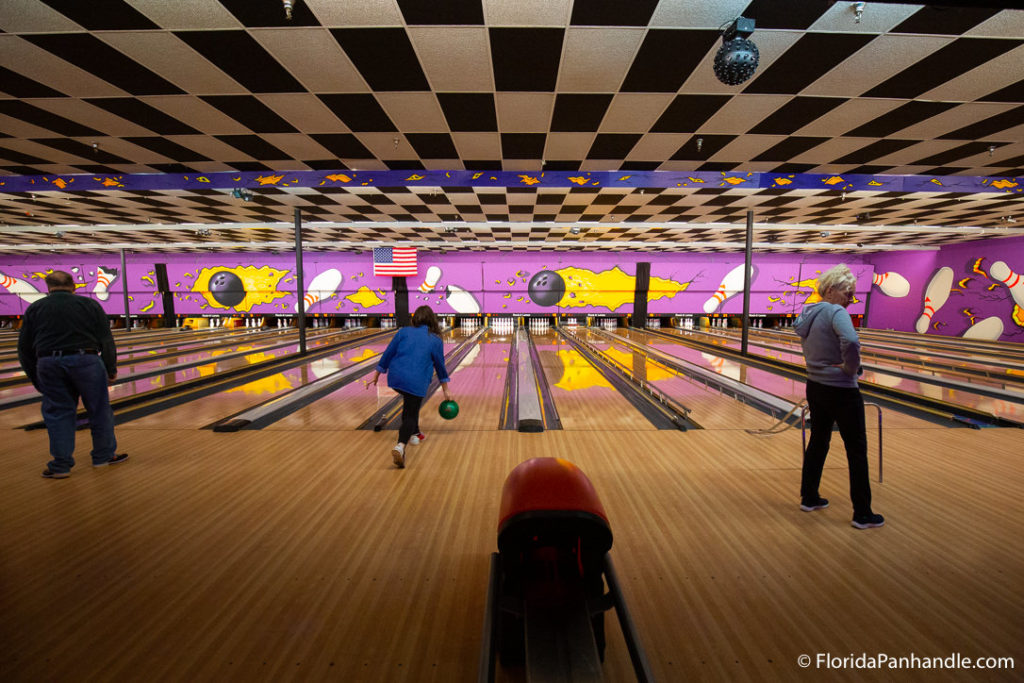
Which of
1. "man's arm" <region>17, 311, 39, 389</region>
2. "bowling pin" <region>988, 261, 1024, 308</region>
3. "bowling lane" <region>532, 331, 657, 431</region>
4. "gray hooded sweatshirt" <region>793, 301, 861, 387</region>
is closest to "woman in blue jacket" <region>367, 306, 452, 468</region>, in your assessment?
"bowling lane" <region>532, 331, 657, 431</region>

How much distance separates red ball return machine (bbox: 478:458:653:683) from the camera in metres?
1.11

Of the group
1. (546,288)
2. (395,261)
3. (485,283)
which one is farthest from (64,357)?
(546,288)

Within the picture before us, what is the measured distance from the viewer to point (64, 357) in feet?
8.36

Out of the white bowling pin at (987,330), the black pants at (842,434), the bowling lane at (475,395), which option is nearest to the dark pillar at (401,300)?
the bowling lane at (475,395)

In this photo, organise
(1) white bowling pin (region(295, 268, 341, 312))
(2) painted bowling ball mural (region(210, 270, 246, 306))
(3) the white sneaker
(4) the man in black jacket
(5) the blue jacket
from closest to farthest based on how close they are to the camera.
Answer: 1. (4) the man in black jacket
2. (3) the white sneaker
3. (5) the blue jacket
4. (2) painted bowling ball mural (region(210, 270, 246, 306))
5. (1) white bowling pin (region(295, 268, 341, 312))

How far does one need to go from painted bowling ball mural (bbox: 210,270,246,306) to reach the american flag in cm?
500

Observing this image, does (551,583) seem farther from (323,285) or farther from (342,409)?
(323,285)

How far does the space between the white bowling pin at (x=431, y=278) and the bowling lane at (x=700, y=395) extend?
6.79m

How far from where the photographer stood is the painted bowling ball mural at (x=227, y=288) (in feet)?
43.6

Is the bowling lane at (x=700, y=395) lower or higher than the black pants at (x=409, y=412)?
lower

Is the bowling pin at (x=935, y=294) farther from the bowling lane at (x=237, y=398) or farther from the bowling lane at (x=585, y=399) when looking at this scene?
the bowling lane at (x=237, y=398)

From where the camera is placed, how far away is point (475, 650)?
139 centimetres

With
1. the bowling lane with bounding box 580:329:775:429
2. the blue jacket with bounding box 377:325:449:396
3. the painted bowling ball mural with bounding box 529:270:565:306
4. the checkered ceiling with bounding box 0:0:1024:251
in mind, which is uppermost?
the checkered ceiling with bounding box 0:0:1024:251

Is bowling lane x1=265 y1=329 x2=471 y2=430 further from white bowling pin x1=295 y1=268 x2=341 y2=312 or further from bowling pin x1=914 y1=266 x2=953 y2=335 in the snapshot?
bowling pin x1=914 y1=266 x2=953 y2=335
